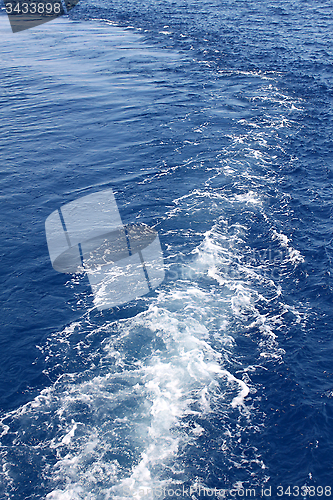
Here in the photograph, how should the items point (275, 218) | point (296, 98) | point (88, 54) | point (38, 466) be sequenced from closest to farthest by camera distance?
point (38, 466), point (275, 218), point (296, 98), point (88, 54)

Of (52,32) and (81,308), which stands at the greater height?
(52,32)

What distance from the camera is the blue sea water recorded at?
20.7 metres

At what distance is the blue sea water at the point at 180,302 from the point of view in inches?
816

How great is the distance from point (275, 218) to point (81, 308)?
19820mm

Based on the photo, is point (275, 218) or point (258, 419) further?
point (275, 218)

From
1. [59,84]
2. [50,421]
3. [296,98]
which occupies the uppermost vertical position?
[59,84]

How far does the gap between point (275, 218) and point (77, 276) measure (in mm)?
19070

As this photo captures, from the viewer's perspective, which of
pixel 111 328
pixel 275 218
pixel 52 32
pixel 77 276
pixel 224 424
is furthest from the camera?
pixel 52 32

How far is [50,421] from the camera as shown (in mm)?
22641

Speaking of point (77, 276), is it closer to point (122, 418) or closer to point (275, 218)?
point (122, 418)

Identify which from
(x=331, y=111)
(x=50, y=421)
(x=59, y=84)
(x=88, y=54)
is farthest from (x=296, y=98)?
(x=50, y=421)

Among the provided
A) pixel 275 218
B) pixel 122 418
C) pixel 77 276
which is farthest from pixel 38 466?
pixel 275 218

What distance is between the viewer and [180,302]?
97.4 ft

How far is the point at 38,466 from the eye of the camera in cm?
2064
